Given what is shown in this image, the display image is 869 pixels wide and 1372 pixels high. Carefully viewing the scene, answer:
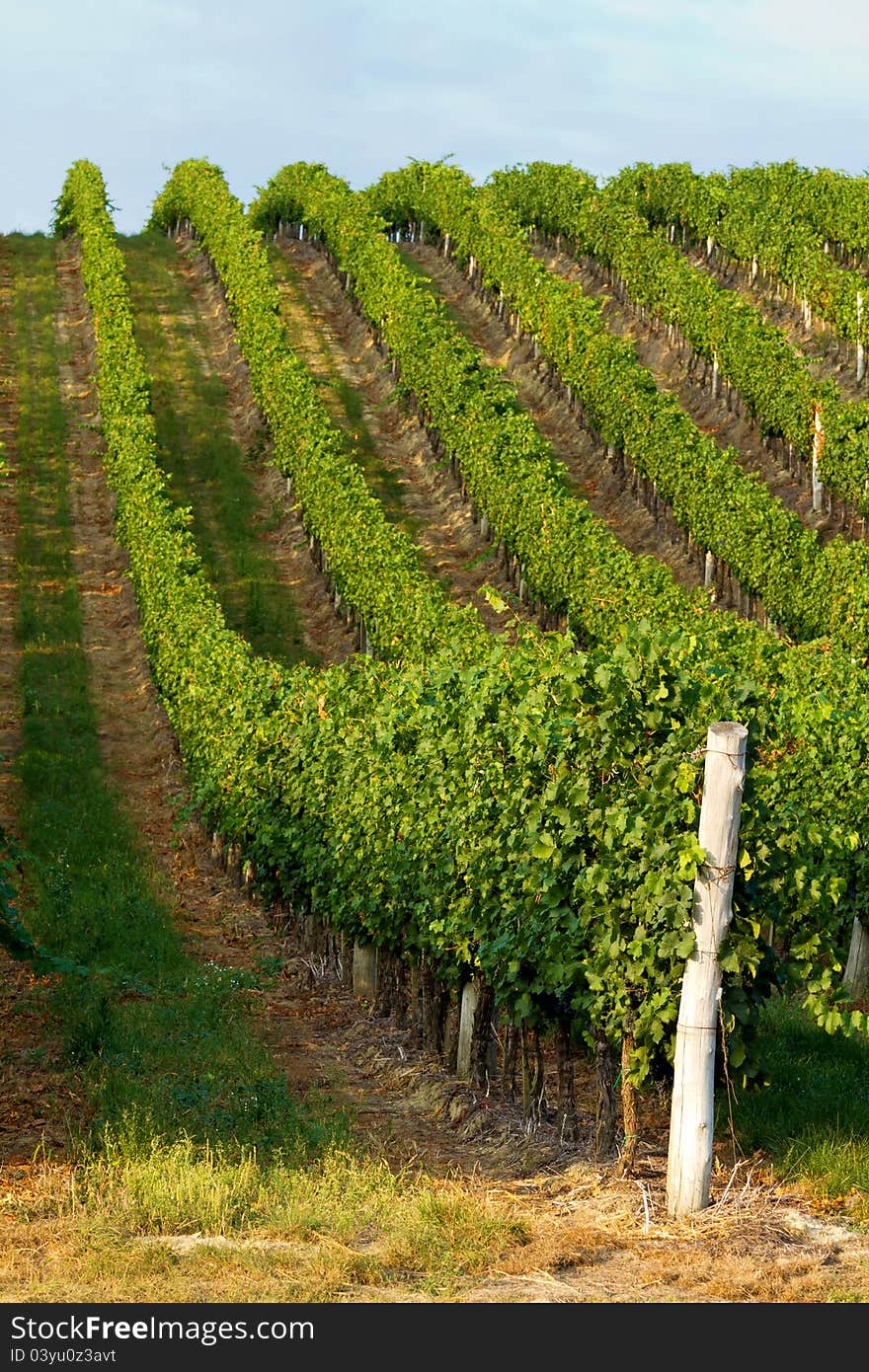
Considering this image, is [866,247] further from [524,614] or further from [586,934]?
[586,934]

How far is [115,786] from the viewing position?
27.1 meters

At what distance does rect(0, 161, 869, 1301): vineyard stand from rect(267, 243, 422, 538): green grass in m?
0.22

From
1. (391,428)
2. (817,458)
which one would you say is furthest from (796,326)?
(391,428)

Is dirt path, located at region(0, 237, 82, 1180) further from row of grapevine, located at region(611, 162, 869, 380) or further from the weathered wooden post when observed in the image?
row of grapevine, located at region(611, 162, 869, 380)

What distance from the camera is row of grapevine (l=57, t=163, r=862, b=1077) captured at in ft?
33.4

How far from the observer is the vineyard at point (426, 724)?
10.1m

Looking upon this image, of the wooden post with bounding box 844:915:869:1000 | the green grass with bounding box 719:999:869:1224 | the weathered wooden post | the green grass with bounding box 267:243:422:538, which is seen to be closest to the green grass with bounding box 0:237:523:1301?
the weathered wooden post

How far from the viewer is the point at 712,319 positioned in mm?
48062

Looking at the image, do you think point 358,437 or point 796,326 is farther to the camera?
point 796,326

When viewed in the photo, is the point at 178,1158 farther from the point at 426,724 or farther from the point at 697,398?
the point at 697,398

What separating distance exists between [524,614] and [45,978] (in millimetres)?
23396

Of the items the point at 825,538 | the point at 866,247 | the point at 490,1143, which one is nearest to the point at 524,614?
the point at 825,538

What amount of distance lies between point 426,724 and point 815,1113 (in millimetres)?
5092

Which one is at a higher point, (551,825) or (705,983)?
(551,825)
